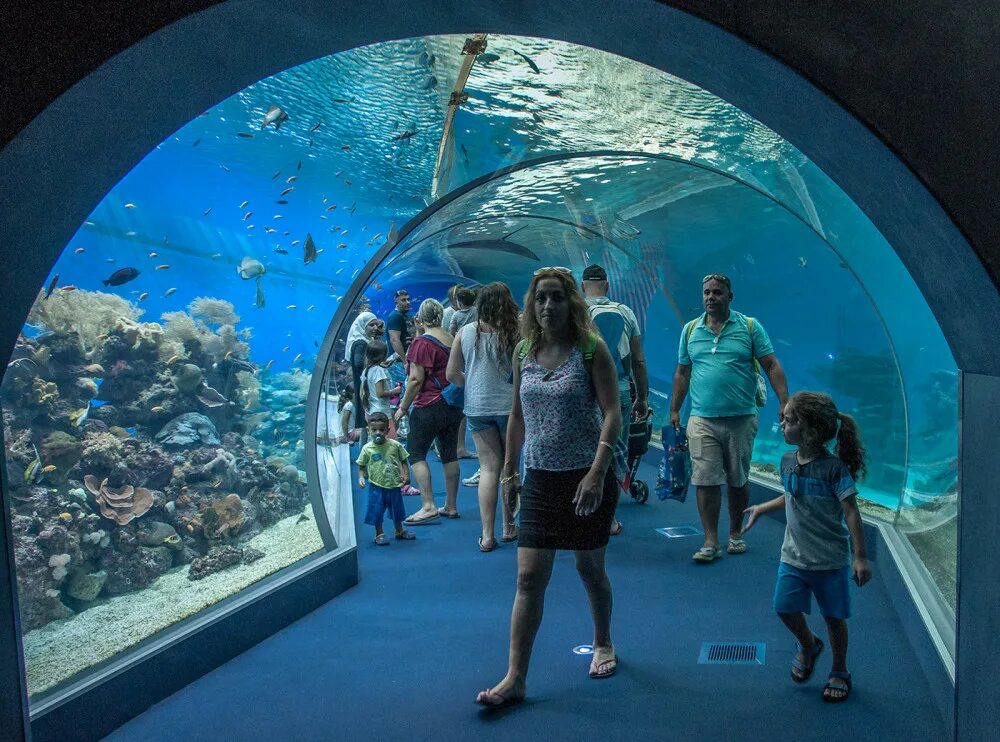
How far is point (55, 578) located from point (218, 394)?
2.14 metres

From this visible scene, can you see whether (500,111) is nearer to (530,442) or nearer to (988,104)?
(530,442)

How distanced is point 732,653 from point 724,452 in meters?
1.75

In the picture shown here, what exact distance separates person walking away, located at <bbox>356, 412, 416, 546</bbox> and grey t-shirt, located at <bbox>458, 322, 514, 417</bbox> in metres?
0.83

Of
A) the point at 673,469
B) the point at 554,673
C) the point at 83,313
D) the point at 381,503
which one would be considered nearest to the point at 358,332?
the point at 381,503

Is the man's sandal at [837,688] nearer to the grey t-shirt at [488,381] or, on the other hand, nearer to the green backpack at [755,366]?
the green backpack at [755,366]

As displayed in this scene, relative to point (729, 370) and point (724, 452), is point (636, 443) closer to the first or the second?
point (724, 452)

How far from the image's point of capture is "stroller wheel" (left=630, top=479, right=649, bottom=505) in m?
8.22

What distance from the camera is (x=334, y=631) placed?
4.75 meters

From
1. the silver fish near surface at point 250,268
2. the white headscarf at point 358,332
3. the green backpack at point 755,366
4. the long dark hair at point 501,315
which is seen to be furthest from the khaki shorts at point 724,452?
the white headscarf at point 358,332

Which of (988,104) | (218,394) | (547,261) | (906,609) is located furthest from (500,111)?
(547,261)

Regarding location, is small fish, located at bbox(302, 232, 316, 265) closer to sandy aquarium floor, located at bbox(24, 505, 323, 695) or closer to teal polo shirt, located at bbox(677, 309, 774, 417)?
sandy aquarium floor, located at bbox(24, 505, 323, 695)

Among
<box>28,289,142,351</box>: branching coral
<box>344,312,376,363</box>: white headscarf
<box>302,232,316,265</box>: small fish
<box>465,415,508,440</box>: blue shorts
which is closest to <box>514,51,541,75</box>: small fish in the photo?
<box>302,232,316,265</box>: small fish

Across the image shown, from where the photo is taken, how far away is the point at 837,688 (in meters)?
3.47

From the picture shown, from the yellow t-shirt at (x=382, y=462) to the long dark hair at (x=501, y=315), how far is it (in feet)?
4.08
